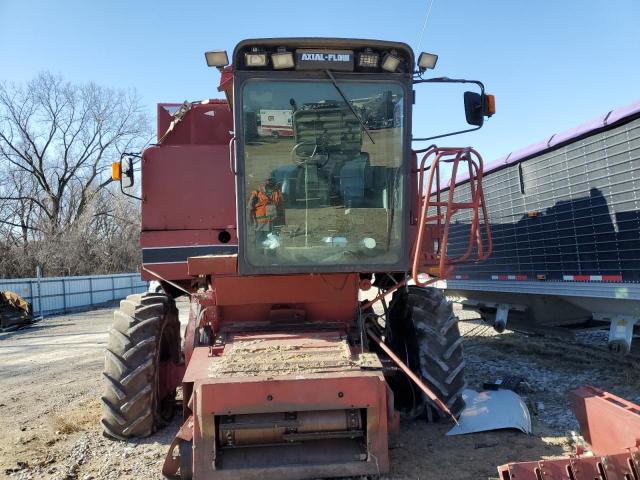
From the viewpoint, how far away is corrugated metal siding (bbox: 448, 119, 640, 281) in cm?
567

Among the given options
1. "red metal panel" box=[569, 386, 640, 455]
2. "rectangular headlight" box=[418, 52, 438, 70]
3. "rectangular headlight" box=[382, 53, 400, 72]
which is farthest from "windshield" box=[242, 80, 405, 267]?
"red metal panel" box=[569, 386, 640, 455]

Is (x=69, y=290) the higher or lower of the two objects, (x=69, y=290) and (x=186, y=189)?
the lower

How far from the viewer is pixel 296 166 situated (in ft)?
14.0

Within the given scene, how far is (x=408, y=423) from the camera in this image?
495cm

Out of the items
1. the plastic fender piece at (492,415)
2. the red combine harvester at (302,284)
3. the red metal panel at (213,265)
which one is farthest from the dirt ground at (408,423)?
the red metal panel at (213,265)

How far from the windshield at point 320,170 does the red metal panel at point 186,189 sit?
129 cm

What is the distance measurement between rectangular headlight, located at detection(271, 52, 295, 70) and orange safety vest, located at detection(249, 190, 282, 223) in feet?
3.20

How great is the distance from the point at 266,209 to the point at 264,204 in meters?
0.04

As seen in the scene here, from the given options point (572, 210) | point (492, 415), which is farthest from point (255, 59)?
point (572, 210)

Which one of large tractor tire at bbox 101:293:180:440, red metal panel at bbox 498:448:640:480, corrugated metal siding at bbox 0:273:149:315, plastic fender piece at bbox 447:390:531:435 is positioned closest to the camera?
red metal panel at bbox 498:448:640:480

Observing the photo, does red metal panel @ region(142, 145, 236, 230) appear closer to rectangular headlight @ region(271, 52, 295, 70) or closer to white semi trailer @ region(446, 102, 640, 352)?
rectangular headlight @ region(271, 52, 295, 70)

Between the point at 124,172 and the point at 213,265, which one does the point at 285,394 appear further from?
the point at 124,172

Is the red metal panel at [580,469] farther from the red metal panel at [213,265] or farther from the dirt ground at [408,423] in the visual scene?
the red metal panel at [213,265]

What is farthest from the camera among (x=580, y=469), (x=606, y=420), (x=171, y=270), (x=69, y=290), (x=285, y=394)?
(x=69, y=290)
